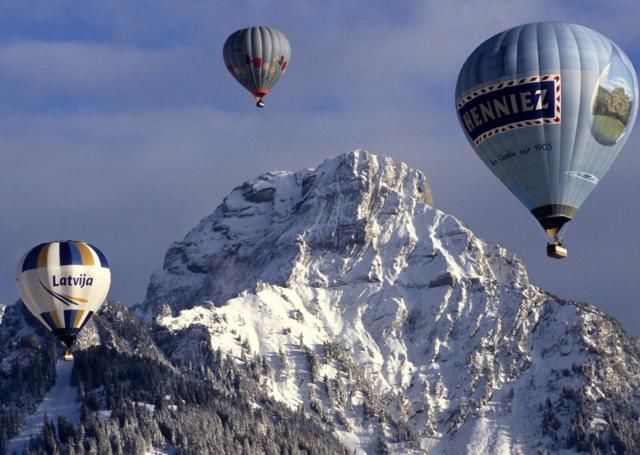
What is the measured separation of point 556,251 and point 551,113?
12716 millimetres

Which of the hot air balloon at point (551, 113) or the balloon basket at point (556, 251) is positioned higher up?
the hot air balloon at point (551, 113)

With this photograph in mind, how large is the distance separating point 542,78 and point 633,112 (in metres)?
8.09

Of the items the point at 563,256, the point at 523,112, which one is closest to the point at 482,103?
the point at 523,112

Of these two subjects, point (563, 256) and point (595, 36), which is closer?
point (563, 256)

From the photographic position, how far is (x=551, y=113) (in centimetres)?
19012

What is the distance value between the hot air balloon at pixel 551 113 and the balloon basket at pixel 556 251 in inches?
120

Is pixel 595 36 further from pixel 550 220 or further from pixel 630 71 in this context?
pixel 550 220

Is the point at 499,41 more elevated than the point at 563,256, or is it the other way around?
the point at 499,41

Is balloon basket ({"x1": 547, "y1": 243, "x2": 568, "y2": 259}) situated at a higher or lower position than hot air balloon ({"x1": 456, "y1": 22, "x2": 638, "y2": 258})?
lower

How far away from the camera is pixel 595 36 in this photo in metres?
195

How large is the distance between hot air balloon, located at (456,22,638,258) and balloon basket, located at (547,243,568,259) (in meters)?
3.04

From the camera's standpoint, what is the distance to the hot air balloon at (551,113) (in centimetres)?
18975

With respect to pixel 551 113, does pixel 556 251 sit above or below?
below

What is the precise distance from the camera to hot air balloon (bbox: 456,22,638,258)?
190 meters
